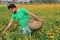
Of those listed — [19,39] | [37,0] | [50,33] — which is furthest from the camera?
[37,0]

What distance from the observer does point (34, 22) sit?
6.95 metres

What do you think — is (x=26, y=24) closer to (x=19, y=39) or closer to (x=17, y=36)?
(x=17, y=36)

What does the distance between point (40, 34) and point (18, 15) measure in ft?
2.16

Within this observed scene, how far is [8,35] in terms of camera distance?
20.3 feet

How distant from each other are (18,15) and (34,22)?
40 cm

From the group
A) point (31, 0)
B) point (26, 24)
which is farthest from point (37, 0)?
point (26, 24)

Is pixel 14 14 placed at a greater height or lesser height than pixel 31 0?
greater

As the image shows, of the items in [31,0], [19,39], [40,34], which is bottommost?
[31,0]

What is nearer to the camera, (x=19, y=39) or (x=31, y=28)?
(x=19, y=39)

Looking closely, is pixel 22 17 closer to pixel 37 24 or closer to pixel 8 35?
pixel 37 24

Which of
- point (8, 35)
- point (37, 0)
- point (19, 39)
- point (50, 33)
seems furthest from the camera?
point (37, 0)

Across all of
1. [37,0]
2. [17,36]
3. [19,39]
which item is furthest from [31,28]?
[37,0]

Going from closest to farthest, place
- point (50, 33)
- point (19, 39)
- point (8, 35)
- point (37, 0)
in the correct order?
1. point (19, 39)
2. point (8, 35)
3. point (50, 33)
4. point (37, 0)

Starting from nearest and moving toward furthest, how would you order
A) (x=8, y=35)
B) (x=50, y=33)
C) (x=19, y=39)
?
1. (x=19, y=39)
2. (x=8, y=35)
3. (x=50, y=33)
